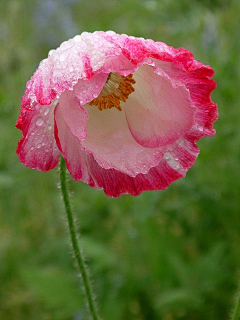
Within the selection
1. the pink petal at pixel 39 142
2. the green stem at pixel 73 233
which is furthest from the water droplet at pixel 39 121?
the green stem at pixel 73 233

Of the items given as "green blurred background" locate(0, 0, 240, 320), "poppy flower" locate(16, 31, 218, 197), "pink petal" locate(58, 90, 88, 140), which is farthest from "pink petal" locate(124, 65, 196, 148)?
"green blurred background" locate(0, 0, 240, 320)

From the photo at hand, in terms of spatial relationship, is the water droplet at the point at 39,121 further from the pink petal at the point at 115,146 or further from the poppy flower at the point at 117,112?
the pink petal at the point at 115,146

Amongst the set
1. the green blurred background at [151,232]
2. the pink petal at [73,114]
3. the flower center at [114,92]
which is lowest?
the green blurred background at [151,232]

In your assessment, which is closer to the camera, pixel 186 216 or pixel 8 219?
pixel 186 216

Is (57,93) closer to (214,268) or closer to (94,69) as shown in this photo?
(94,69)

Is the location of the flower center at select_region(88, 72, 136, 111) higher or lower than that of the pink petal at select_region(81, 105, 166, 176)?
higher

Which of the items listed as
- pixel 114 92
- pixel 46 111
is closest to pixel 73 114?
pixel 46 111

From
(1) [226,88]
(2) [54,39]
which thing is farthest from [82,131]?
(2) [54,39]

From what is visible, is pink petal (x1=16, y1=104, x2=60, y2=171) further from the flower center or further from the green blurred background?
the green blurred background
